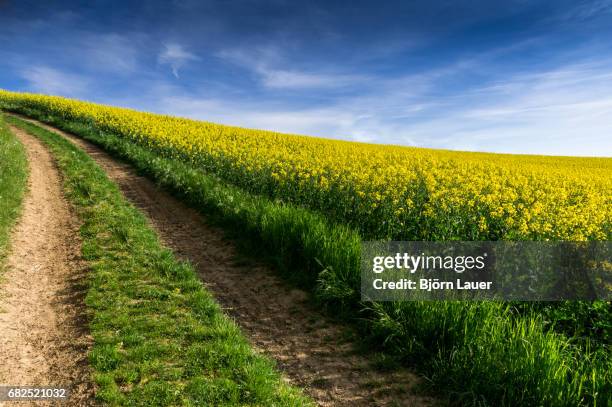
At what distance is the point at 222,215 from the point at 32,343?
629 cm

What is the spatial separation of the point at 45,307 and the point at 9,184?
7.61m

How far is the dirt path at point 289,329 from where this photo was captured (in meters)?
5.23

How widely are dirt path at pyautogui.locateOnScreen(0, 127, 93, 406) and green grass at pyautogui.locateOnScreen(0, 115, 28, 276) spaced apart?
196 mm

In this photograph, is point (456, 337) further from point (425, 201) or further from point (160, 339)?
point (425, 201)

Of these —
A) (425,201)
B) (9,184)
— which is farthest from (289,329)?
(9,184)

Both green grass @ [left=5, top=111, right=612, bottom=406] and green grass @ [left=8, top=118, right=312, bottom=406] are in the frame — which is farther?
green grass @ [left=8, top=118, right=312, bottom=406]

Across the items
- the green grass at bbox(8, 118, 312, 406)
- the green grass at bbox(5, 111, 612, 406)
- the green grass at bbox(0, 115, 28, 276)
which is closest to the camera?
the green grass at bbox(5, 111, 612, 406)

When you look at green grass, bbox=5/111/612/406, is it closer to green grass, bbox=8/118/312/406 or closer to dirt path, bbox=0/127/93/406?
green grass, bbox=8/118/312/406

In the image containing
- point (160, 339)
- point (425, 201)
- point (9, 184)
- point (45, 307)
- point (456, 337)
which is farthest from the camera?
point (9, 184)

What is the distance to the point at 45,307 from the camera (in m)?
6.93

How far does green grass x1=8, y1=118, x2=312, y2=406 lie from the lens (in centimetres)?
482

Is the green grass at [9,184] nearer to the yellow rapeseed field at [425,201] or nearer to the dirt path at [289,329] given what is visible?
the dirt path at [289,329]

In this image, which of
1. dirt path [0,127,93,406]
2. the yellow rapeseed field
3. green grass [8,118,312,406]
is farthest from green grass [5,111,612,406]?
dirt path [0,127,93,406]

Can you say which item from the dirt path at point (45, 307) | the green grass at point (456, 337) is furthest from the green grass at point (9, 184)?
the green grass at point (456, 337)
